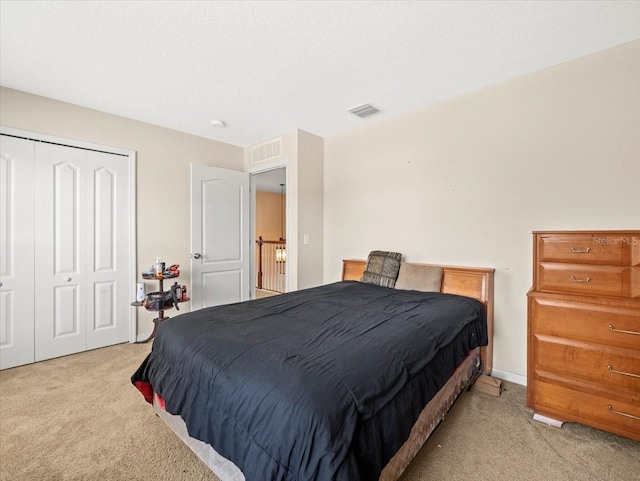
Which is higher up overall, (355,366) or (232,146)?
(232,146)

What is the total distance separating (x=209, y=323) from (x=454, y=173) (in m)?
2.48

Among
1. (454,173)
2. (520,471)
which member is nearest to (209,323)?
(520,471)

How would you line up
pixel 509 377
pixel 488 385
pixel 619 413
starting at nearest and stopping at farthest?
pixel 619 413
pixel 488 385
pixel 509 377

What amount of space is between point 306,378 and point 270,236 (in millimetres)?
7457

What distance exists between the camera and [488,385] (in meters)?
2.31

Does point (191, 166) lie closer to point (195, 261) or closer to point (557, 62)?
point (195, 261)

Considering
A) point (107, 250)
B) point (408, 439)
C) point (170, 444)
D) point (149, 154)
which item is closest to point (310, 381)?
point (408, 439)

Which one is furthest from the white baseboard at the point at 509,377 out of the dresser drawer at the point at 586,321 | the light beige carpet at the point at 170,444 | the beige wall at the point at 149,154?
the beige wall at the point at 149,154

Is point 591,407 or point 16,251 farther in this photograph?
point 16,251

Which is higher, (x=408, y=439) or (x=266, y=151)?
(x=266, y=151)

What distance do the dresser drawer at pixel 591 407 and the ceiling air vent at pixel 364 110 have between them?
2691mm

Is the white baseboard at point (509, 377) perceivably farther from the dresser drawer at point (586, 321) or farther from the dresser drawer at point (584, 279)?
the dresser drawer at point (584, 279)

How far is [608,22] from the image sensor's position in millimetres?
1854

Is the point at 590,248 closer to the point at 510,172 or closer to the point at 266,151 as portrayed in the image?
the point at 510,172
